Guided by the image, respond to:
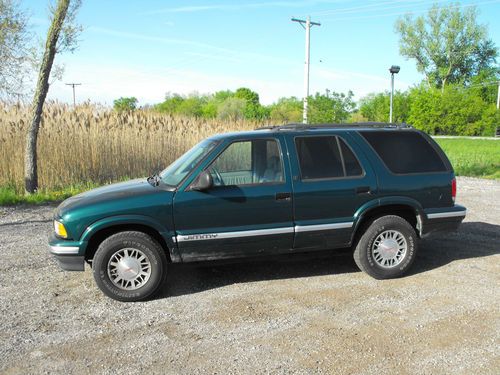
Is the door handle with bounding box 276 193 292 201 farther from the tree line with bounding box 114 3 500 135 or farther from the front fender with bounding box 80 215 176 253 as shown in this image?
the tree line with bounding box 114 3 500 135

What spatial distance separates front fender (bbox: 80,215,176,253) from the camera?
4.66 m

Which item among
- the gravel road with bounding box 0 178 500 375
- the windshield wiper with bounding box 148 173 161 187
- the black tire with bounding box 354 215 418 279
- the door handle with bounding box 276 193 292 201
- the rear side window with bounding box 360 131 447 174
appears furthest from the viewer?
the rear side window with bounding box 360 131 447 174

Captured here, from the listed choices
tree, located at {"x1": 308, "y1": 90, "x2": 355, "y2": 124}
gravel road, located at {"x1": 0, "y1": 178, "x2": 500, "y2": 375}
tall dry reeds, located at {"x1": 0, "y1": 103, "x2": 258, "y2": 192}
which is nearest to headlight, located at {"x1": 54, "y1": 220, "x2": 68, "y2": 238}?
gravel road, located at {"x1": 0, "y1": 178, "x2": 500, "y2": 375}

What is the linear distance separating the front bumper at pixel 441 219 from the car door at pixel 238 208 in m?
1.68

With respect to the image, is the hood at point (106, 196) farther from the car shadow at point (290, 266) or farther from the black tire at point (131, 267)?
the car shadow at point (290, 266)

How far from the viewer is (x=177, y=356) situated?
3.64 metres

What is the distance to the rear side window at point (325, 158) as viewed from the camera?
5191 mm

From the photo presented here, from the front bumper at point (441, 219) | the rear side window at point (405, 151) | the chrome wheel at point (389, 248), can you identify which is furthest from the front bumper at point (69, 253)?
the front bumper at point (441, 219)

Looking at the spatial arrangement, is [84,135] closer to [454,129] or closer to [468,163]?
[468,163]

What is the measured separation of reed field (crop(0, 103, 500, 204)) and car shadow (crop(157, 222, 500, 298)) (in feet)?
20.5

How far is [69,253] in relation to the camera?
469 centimetres

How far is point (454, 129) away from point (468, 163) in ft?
134

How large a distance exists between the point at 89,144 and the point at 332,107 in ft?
36.6

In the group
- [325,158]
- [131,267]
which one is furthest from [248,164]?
[131,267]
